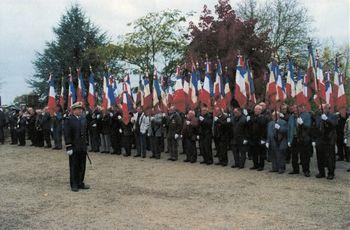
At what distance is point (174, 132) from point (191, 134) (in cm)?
73

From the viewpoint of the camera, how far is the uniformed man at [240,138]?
14.5 m

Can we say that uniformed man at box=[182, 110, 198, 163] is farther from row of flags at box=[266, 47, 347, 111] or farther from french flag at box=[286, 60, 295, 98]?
french flag at box=[286, 60, 295, 98]

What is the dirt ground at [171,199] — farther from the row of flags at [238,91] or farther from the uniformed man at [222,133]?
the row of flags at [238,91]

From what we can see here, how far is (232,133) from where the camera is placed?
1522 cm

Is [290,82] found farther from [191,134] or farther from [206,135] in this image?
[191,134]

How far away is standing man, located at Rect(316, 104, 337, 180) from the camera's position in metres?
12.6

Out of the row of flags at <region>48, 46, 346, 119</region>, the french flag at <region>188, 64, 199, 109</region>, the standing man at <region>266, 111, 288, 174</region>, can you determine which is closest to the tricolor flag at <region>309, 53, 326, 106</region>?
the row of flags at <region>48, 46, 346, 119</region>

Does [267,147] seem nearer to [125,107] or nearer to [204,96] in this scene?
[204,96]

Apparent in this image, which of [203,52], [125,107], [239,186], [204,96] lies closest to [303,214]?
[239,186]

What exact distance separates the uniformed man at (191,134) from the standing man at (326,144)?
438cm

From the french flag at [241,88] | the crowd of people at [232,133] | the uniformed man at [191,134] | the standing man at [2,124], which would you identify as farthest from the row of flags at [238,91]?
the standing man at [2,124]

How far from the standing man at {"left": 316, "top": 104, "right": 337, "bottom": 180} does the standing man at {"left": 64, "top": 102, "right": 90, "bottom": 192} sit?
6.06 meters

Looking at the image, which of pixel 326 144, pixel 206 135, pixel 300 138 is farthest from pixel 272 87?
pixel 326 144

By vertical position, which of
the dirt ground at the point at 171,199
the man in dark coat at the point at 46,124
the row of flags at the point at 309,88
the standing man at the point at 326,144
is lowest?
the dirt ground at the point at 171,199
